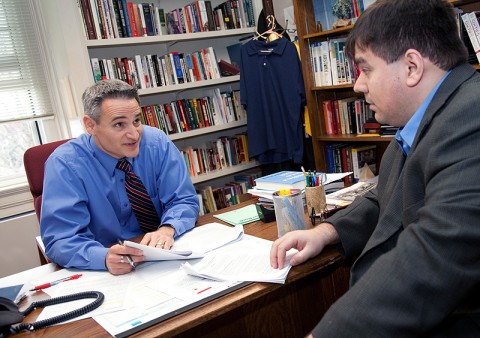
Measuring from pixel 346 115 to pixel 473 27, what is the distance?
110 centimetres

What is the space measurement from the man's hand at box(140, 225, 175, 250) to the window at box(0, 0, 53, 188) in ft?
8.30

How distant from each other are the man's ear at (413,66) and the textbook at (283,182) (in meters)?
0.68

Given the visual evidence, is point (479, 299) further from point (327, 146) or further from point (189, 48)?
point (189, 48)

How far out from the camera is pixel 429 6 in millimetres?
961

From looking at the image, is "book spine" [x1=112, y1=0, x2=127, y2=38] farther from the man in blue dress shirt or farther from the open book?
the open book

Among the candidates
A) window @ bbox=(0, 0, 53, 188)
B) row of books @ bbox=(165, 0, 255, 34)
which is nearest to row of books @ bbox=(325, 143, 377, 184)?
row of books @ bbox=(165, 0, 255, 34)

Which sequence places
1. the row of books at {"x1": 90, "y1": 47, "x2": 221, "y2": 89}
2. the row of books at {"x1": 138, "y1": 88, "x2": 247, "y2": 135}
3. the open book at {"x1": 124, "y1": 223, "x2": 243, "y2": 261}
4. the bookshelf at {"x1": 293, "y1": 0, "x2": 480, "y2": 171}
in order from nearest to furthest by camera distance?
the open book at {"x1": 124, "y1": 223, "x2": 243, "y2": 261}
the row of books at {"x1": 90, "y1": 47, "x2": 221, "y2": 89}
the bookshelf at {"x1": 293, "y1": 0, "x2": 480, "y2": 171}
the row of books at {"x1": 138, "y1": 88, "x2": 247, "y2": 135}

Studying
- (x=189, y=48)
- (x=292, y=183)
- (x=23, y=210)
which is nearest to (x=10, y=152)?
(x=23, y=210)

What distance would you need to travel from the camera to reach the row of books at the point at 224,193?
146 inches

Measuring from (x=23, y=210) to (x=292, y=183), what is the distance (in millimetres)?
2637

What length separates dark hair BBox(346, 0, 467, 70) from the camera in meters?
0.95

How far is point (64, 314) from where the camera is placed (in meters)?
1.01

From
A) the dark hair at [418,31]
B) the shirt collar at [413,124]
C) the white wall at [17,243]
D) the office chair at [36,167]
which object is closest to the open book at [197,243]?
the shirt collar at [413,124]

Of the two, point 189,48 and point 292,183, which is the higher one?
point 189,48
